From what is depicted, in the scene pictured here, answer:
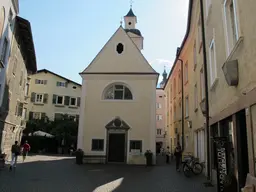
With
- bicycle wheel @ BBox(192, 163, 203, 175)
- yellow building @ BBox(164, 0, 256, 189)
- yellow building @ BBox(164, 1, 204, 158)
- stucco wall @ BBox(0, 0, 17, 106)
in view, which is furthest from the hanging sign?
stucco wall @ BBox(0, 0, 17, 106)

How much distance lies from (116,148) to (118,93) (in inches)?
205

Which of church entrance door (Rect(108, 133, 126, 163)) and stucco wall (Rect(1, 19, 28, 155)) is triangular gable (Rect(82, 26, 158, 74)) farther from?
church entrance door (Rect(108, 133, 126, 163))

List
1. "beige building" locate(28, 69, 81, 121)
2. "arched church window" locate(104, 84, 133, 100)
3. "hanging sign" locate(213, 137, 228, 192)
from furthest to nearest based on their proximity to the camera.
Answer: "beige building" locate(28, 69, 81, 121)
"arched church window" locate(104, 84, 133, 100)
"hanging sign" locate(213, 137, 228, 192)

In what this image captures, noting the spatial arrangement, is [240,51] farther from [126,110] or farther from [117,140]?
[117,140]

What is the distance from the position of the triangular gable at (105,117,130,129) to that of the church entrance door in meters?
0.74

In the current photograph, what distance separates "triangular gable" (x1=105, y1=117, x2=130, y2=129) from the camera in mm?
22188

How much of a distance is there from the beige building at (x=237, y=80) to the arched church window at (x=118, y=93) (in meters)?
13.3

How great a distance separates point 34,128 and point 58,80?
1110 cm

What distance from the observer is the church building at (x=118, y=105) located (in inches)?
863

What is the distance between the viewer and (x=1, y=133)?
62.3ft

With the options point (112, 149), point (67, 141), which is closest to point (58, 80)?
point (67, 141)

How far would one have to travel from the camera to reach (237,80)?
22.4 ft

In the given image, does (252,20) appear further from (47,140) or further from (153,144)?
(47,140)

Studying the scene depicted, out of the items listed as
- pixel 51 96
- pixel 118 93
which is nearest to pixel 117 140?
pixel 118 93
